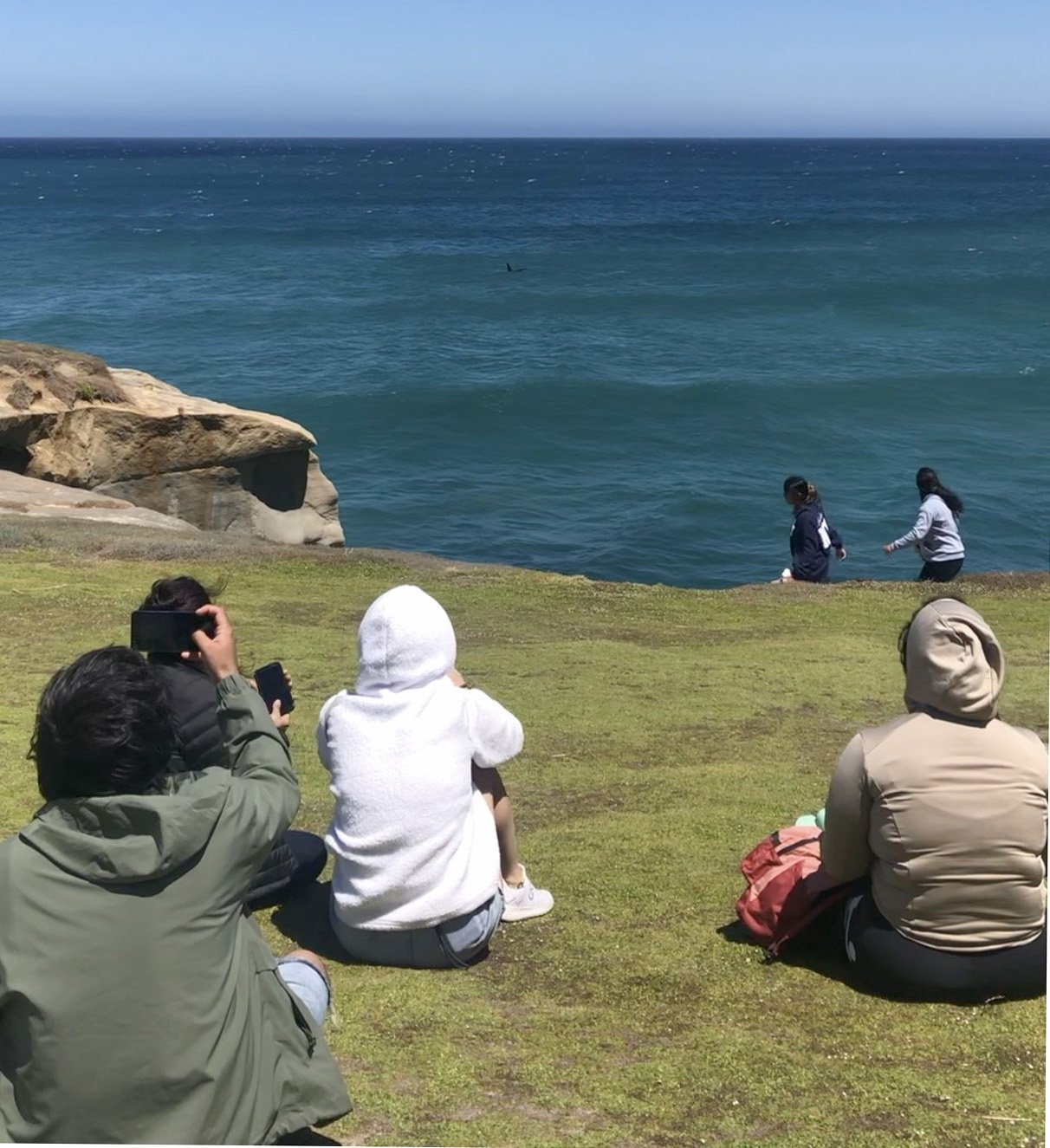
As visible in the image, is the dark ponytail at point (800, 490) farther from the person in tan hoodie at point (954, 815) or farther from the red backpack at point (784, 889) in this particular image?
the person in tan hoodie at point (954, 815)

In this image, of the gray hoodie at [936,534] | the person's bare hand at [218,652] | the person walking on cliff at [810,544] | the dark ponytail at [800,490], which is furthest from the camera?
the gray hoodie at [936,534]

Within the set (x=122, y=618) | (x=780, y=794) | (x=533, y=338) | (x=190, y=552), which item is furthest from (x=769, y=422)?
(x=780, y=794)

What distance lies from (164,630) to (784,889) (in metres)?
2.29

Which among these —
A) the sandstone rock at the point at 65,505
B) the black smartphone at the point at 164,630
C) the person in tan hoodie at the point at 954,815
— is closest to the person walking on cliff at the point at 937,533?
the sandstone rock at the point at 65,505

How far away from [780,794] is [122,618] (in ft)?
18.1

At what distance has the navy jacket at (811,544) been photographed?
14.8m

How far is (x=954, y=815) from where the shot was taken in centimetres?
457

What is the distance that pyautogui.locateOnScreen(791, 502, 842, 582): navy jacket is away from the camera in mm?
14812

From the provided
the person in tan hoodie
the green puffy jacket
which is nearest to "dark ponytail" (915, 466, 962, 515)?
the person in tan hoodie

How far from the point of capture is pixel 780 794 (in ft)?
24.7

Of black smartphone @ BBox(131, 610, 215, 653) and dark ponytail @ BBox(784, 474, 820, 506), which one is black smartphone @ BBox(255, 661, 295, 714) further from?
dark ponytail @ BBox(784, 474, 820, 506)

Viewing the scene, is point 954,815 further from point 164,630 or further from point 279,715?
point 164,630

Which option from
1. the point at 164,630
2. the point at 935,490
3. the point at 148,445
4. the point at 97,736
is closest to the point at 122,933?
the point at 97,736

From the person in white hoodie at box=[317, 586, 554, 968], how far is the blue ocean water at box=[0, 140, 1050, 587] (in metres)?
21.5
